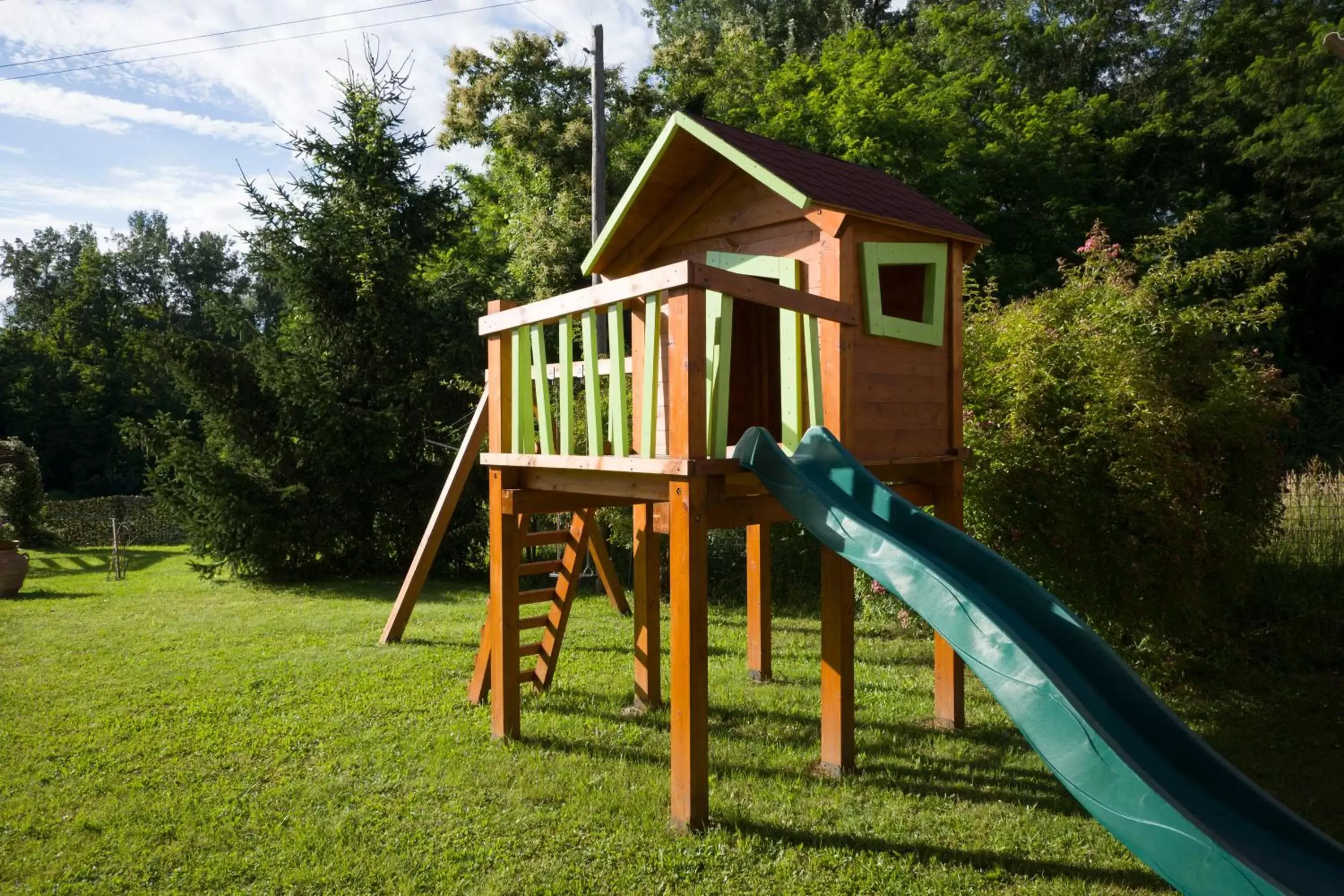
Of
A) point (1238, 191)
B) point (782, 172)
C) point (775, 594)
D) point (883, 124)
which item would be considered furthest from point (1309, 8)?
point (782, 172)

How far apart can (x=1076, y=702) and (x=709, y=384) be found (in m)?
2.44

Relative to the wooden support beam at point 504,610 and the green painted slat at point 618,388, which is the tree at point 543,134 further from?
the green painted slat at point 618,388

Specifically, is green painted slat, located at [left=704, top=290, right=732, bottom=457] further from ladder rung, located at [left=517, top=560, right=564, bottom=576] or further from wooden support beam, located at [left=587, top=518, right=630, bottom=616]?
wooden support beam, located at [left=587, top=518, right=630, bottom=616]

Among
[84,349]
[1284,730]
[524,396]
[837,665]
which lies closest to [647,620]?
[837,665]

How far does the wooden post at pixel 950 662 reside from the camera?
558 cm

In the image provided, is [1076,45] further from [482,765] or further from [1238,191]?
[482,765]

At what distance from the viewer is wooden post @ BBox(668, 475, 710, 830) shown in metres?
4.02

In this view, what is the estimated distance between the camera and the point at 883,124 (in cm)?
1805

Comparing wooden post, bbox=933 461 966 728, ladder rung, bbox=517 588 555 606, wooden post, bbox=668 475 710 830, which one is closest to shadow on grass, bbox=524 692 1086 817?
wooden post, bbox=933 461 966 728

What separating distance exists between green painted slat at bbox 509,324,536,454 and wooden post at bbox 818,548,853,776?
1.84 metres

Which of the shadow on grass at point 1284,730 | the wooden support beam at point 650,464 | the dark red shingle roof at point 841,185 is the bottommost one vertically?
the shadow on grass at point 1284,730

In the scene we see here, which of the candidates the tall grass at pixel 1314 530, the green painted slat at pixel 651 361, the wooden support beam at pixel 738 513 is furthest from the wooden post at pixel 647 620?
the tall grass at pixel 1314 530

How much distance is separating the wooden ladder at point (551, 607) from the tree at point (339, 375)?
6.85m

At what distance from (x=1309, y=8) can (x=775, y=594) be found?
1829 centimetres
